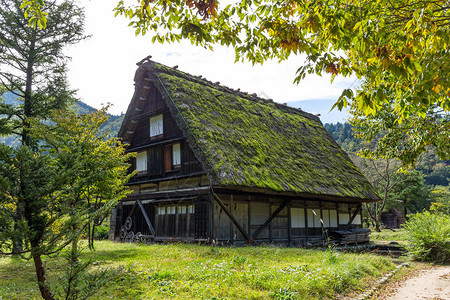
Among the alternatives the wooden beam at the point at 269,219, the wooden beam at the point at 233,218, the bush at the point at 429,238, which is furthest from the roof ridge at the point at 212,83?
the bush at the point at 429,238

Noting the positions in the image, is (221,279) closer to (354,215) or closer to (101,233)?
(354,215)

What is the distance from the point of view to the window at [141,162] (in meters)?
16.4

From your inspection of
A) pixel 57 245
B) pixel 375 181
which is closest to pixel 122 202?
pixel 57 245

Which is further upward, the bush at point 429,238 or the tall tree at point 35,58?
the tall tree at point 35,58

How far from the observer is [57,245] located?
3344 mm

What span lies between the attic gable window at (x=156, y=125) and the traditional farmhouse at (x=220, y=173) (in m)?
0.09

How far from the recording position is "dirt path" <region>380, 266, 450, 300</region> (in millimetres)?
6536

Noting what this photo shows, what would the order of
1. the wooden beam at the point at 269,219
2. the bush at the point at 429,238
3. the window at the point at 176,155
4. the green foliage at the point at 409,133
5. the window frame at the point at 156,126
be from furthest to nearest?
the window frame at the point at 156,126
the window at the point at 176,155
the wooden beam at the point at 269,219
the bush at the point at 429,238
the green foliage at the point at 409,133

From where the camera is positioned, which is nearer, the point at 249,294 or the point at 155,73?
the point at 249,294

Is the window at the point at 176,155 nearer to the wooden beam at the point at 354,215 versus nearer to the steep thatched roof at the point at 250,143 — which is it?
the steep thatched roof at the point at 250,143

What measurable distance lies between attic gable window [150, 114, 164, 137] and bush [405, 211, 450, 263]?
11429 millimetres

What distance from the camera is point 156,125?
52.2 ft

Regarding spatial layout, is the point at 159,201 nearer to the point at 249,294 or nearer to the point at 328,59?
the point at 249,294

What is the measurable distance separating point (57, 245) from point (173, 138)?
11.2 m
